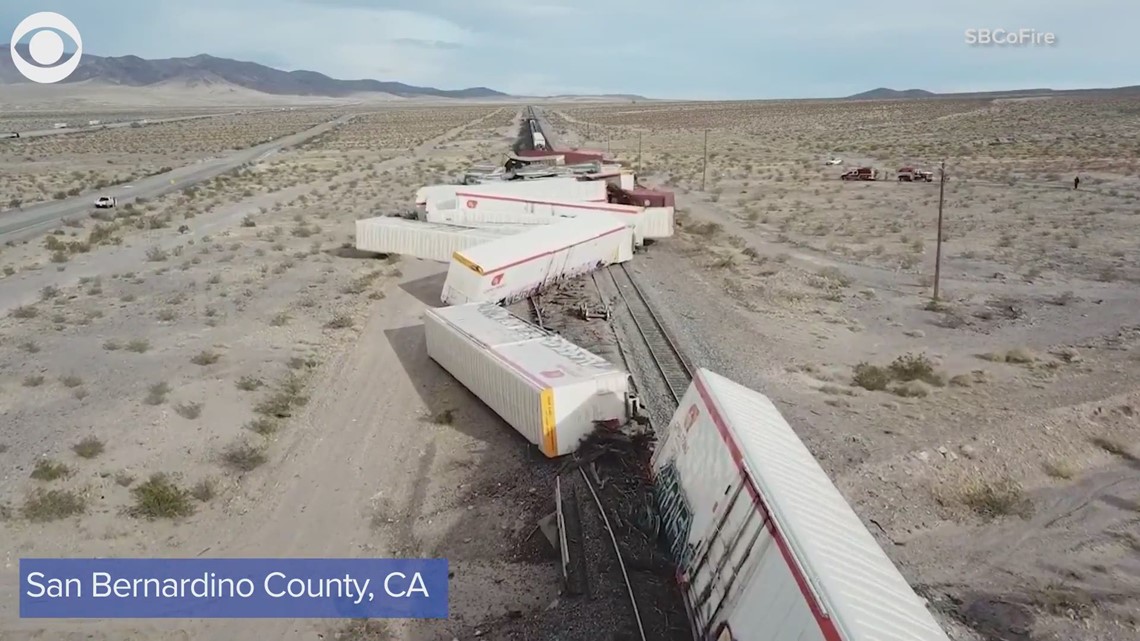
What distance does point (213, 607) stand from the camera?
1178 cm

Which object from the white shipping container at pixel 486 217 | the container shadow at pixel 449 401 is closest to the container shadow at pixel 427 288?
the container shadow at pixel 449 401

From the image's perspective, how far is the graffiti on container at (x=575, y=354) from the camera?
52.8 feet

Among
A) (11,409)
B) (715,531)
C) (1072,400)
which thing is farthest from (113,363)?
(1072,400)

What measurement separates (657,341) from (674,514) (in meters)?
10.7

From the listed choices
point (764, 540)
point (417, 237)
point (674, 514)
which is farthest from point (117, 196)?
point (764, 540)

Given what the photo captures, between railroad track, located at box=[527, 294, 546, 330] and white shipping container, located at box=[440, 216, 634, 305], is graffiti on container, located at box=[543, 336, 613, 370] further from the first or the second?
white shipping container, located at box=[440, 216, 634, 305]

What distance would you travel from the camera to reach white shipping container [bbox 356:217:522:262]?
3145 centimetres

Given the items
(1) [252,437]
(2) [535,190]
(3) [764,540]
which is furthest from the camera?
(2) [535,190]

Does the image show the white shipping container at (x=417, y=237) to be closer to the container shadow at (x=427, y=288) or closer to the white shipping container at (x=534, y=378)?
the container shadow at (x=427, y=288)

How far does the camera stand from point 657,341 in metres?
22.2

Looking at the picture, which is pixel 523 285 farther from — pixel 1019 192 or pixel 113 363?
pixel 1019 192

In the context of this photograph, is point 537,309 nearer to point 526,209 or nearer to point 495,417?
point 495,417

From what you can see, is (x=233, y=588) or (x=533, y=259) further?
(x=533, y=259)

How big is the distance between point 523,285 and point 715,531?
16575 millimetres
